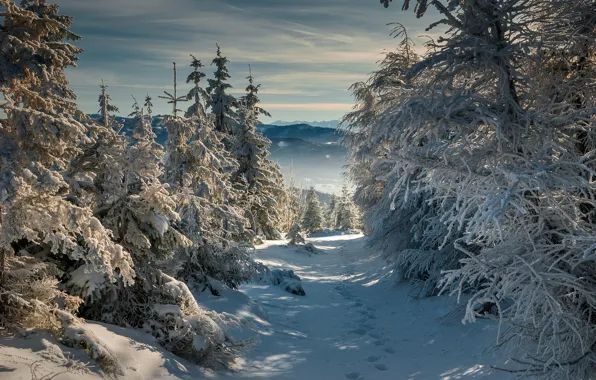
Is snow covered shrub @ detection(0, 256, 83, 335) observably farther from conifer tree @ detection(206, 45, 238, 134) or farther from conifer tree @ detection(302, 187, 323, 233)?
conifer tree @ detection(302, 187, 323, 233)

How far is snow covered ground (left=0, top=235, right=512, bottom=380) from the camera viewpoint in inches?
191

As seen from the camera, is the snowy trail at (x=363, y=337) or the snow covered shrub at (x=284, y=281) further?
the snow covered shrub at (x=284, y=281)

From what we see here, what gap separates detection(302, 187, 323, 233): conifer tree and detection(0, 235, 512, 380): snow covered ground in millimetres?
30351

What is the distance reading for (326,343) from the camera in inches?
352

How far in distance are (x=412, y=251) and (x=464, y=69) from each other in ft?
27.3

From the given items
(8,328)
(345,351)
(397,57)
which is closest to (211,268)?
(345,351)

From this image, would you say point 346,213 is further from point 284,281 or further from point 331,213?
point 284,281

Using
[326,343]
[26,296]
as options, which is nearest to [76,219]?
[26,296]

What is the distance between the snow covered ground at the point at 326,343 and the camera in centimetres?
486

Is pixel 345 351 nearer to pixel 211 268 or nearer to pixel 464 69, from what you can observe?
pixel 211 268

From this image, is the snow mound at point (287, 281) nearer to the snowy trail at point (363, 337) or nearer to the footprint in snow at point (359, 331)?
the snowy trail at point (363, 337)

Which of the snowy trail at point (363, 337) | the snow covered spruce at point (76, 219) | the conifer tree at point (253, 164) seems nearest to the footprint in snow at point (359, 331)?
the snowy trail at point (363, 337)

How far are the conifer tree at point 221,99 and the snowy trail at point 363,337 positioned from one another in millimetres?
12349

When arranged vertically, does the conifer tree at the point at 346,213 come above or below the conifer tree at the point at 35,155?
below
